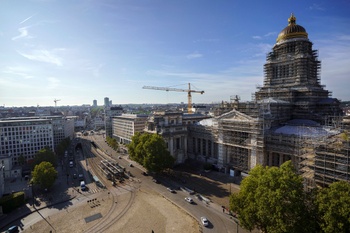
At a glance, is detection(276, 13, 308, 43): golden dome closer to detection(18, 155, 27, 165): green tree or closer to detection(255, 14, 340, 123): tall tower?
detection(255, 14, 340, 123): tall tower

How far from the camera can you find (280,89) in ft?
260

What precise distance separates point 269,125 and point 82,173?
6960 cm

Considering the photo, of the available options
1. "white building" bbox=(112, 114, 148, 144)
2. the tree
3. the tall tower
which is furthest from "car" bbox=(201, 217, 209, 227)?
"white building" bbox=(112, 114, 148, 144)

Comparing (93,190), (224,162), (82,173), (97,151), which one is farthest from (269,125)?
(97,151)

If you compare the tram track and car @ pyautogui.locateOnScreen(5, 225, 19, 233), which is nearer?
car @ pyautogui.locateOnScreen(5, 225, 19, 233)

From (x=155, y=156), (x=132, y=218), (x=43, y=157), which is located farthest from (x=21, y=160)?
(x=132, y=218)

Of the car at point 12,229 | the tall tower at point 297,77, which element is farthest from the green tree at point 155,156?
the tall tower at point 297,77

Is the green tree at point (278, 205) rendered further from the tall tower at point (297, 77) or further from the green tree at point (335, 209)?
the tall tower at point (297, 77)

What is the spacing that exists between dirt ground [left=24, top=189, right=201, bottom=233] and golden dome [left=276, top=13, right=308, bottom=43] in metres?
75.1

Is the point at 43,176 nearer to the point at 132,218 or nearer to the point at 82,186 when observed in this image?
the point at 82,186

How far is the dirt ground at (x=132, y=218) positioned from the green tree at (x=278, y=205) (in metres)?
13.2

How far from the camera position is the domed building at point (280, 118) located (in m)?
59.3

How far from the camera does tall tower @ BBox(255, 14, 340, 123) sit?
2832 inches

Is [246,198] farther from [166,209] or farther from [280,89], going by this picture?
[280,89]
